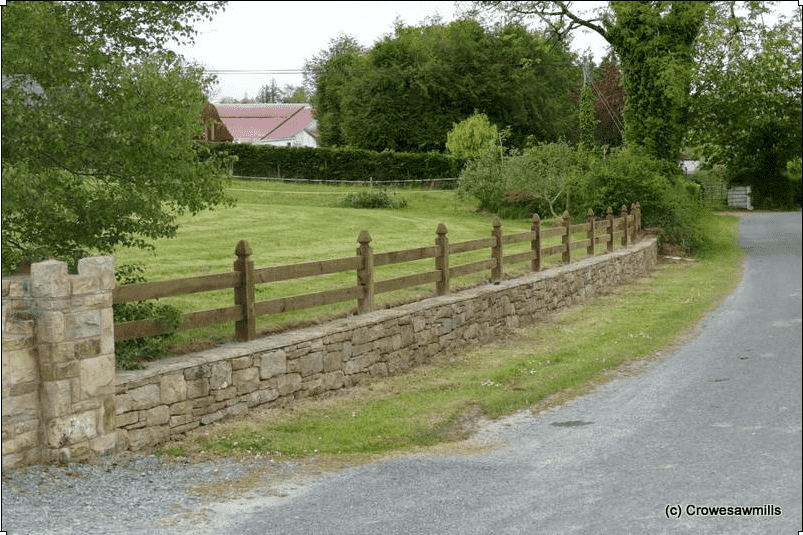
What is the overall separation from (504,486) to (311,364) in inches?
128

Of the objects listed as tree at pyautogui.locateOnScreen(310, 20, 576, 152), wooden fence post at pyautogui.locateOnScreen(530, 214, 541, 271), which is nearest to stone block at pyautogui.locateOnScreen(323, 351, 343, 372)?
wooden fence post at pyautogui.locateOnScreen(530, 214, 541, 271)

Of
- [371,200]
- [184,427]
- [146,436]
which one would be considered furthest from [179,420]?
[371,200]

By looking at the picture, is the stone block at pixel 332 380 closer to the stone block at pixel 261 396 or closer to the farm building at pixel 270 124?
the stone block at pixel 261 396

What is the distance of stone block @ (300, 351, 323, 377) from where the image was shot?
27.3ft

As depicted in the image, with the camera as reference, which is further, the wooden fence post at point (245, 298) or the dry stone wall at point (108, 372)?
the wooden fence post at point (245, 298)

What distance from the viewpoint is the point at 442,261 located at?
11492mm

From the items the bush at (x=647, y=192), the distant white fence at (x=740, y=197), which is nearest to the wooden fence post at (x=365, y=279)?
the distant white fence at (x=740, y=197)

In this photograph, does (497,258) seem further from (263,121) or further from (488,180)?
(263,121)

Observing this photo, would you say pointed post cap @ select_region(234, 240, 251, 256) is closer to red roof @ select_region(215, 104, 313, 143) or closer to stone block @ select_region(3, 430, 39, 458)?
stone block @ select_region(3, 430, 39, 458)

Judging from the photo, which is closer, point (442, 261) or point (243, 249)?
point (243, 249)

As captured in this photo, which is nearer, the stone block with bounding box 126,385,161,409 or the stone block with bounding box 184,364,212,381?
the stone block with bounding box 126,385,161,409

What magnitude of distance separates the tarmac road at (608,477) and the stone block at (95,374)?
1527 mm

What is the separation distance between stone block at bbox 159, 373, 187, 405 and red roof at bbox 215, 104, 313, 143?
25529mm

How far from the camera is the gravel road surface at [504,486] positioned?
442 centimetres
